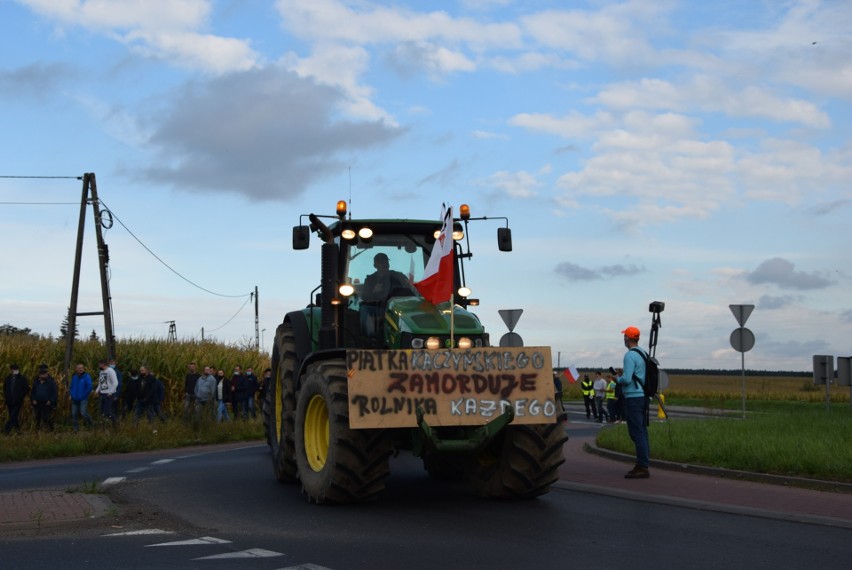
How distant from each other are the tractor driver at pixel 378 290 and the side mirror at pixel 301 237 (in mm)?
781

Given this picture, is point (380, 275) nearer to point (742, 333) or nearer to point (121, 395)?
point (742, 333)

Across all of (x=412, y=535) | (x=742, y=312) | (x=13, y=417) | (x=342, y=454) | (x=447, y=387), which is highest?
(x=742, y=312)

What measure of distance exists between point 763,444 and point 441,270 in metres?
6.38

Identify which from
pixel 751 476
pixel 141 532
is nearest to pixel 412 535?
pixel 141 532

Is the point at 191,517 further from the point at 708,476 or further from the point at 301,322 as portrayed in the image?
the point at 708,476

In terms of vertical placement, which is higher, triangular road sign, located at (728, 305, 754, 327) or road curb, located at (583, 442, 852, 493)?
triangular road sign, located at (728, 305, 754, 327)

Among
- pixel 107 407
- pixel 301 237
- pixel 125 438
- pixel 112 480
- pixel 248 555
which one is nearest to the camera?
pixel 248 555

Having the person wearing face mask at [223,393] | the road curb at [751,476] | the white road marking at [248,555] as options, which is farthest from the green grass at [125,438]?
the white road marking at [248,555]

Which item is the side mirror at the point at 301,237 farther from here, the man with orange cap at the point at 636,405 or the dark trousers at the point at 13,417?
the dark trousers at the point at 13,417

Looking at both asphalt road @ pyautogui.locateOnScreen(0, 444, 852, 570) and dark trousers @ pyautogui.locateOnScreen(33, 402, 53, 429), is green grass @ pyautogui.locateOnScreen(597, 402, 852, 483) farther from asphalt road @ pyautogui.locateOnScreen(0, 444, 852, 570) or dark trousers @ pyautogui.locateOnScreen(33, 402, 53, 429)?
dark trousers @ pyautogui.locateOnScreen(33, 402, 53, 429)

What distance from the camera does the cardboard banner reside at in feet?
34.0

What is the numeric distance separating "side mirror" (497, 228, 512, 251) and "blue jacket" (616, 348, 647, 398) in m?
2.47

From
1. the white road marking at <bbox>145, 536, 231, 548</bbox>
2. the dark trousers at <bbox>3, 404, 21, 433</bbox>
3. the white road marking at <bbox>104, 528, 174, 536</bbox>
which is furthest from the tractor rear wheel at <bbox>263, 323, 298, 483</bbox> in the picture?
the dark trousers at <bbox>3, 404, 21, 433</bbox>

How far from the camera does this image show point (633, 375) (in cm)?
1360
